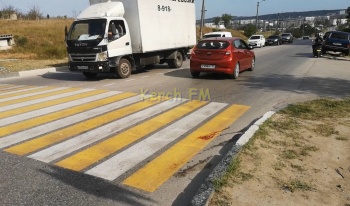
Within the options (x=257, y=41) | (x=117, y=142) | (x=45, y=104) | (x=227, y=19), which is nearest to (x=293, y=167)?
(x=117, y=142)

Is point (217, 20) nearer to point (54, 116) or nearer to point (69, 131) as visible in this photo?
point (54, 116)

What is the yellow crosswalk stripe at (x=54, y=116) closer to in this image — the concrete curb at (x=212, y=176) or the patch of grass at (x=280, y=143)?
the concrete curb at (x=212, y=176)

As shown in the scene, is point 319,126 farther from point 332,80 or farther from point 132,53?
point 132,53

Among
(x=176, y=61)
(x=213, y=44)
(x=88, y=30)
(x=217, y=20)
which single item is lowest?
(x=176, y=61)

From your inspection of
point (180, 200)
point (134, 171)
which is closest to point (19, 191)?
point (134, 171)

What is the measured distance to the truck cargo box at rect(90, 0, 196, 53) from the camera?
12648mm

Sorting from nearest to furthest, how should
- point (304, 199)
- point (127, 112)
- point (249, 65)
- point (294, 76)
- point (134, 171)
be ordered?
point (304, 199) < point (134, 171) < point (127, 112) < point (294, 76) < point (249, 65)

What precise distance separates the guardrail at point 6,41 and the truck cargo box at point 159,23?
735 inches

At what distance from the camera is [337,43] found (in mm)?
21469

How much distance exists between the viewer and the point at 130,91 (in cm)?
992

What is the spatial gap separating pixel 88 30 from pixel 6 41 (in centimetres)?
2063

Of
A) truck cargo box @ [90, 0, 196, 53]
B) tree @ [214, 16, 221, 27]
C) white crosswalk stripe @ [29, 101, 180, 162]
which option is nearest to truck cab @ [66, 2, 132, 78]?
truck cargo box @ [90, 0, 196, 53]

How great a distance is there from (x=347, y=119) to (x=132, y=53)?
9066mm

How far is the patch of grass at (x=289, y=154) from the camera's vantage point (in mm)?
4406
